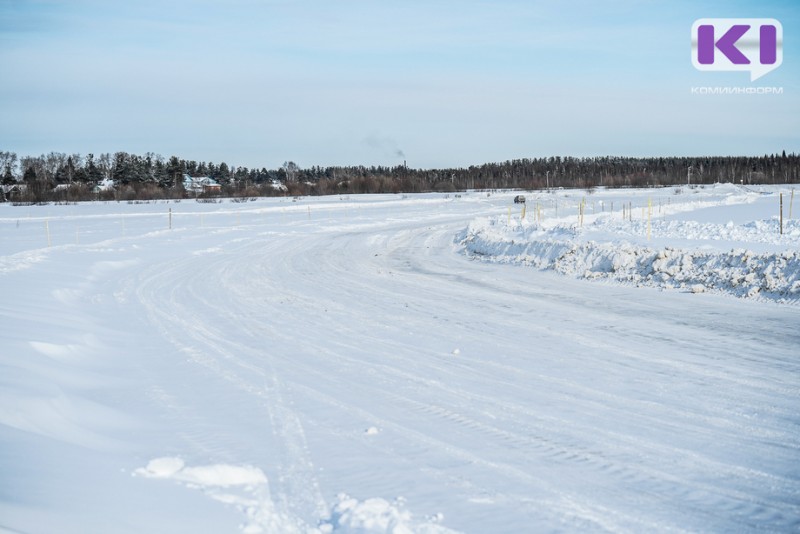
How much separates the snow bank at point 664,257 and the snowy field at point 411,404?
0.09m

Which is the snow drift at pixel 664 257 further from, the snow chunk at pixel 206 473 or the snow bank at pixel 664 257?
the snow chunk at pixel 206 473

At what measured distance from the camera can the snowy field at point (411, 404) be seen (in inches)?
191

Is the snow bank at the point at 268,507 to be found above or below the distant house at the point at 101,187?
below

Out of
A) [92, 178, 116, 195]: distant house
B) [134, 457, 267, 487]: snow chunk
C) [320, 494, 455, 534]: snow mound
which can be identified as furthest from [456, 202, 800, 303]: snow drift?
[92, 178, 116, 195]: distant house

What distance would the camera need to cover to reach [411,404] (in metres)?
7.28

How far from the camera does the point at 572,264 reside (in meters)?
19.3

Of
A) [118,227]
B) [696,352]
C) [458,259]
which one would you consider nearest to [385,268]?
[458,259]

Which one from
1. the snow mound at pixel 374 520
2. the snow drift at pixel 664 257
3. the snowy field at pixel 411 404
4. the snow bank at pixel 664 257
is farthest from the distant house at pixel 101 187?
the snow mound at pixel 374 520

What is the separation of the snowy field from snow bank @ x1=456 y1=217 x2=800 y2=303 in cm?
9

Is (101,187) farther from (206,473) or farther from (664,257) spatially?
(206,473)

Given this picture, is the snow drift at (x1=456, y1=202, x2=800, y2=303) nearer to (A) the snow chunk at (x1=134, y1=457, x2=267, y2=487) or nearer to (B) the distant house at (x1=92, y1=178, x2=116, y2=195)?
(A) the snow chunk at (x1=134, y1=457, x2=267, y2=487)

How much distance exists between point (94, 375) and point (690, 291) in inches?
481

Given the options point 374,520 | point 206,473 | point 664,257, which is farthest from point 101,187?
point 374,520

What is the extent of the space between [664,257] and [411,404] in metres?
11.9
